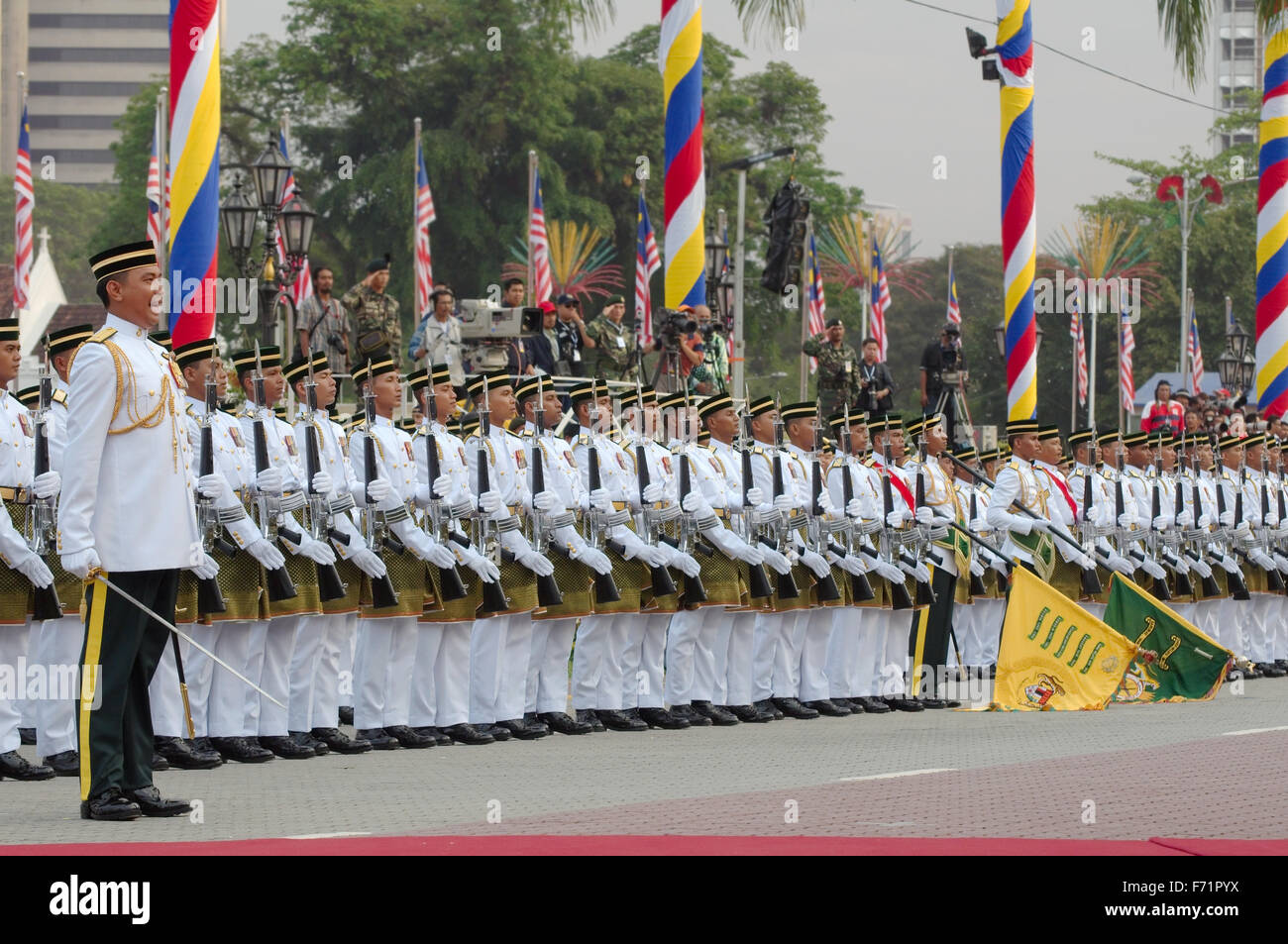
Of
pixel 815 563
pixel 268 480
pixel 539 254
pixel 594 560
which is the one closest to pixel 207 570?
pixel 268 480

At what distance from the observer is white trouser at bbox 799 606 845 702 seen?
46.8 feet

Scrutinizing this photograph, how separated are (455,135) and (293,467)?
38.2 metres

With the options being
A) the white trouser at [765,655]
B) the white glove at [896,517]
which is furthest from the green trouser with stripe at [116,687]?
the white glove at [896,517]

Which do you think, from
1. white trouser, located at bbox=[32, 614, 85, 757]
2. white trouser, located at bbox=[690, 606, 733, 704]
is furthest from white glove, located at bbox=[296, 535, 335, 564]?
white trouser, located at bbox=[690, 606, 733, 704]

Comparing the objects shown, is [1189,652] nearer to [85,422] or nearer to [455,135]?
[85,422]

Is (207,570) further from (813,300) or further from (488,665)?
(813,300)

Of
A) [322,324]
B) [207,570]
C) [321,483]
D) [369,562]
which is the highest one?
[322,324]

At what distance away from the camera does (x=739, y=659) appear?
13.7 meters

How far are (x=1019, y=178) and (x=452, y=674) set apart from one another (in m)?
10.4

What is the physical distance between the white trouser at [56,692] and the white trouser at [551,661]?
10.6 ft

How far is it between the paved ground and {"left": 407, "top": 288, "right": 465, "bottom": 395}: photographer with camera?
201 inches

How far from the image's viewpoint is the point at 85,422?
25.1 feet

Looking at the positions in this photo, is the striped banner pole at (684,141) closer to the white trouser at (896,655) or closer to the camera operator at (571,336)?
the camera operator at (571,336)
